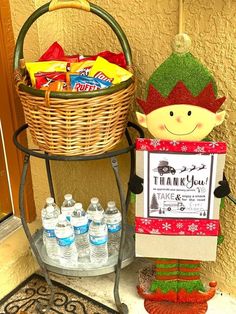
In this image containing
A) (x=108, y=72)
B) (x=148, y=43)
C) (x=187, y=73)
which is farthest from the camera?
(x=148, y=43)

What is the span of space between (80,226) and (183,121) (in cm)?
49

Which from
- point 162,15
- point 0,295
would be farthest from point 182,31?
point 0,295

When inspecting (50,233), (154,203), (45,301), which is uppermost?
(154,203)

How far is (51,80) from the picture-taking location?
1.23 meters

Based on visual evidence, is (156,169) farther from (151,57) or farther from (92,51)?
(92,51)

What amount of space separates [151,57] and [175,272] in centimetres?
69

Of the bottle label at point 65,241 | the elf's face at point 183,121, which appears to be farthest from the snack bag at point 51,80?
the bottle label at point 65,241

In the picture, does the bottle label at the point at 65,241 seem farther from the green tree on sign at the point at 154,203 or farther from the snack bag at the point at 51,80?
the snack bag at the point at 51,80

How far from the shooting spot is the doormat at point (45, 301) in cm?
149

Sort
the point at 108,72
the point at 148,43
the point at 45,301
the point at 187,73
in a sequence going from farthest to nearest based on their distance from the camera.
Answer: the point at 45,301
the point at 148,43
the point at 108,72
the point at 187,73

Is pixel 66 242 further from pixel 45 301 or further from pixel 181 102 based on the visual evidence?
pixel 181 102

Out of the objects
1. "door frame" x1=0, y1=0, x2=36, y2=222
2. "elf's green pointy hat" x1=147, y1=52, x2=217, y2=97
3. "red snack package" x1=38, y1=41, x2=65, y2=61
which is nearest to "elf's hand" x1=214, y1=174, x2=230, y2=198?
"elf's green pointy hat" x1=147, y1=52, x2=217, y2=97

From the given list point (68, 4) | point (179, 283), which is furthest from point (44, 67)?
point (179, 283)

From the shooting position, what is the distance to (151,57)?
136 cm
